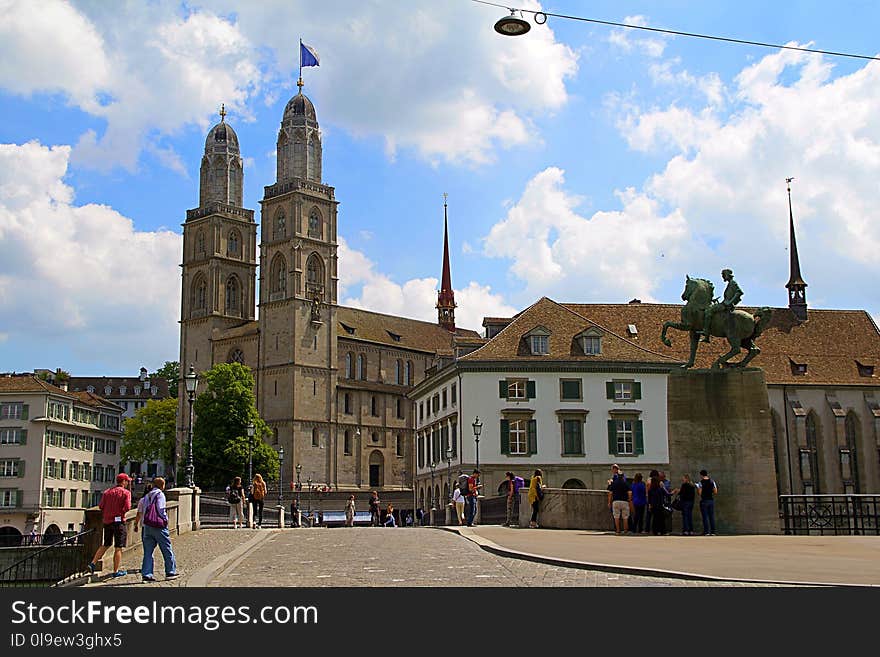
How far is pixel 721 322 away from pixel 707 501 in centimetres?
518

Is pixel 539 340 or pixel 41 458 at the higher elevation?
pixel 539 340

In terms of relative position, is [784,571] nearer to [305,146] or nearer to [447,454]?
[447,454]

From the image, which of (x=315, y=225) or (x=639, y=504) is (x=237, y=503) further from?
(x=315, y=225)

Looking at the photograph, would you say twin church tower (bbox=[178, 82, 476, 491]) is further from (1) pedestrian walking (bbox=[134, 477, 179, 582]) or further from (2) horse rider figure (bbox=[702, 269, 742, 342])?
(1) pedestrian walking (bbox=[134, 477, 179, 582])

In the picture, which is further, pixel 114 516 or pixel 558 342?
pixel 558 342

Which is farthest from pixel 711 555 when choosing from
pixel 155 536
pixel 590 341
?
pixel 590 341

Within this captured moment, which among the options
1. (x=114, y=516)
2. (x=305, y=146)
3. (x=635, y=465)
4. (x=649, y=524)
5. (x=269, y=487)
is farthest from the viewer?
(x=305, y=146)

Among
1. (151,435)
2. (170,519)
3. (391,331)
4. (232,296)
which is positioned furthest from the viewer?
(391,331)

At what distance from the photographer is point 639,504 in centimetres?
2819

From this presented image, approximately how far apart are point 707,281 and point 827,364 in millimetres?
48888

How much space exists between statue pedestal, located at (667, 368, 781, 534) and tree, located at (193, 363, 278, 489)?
5719 centimetres
